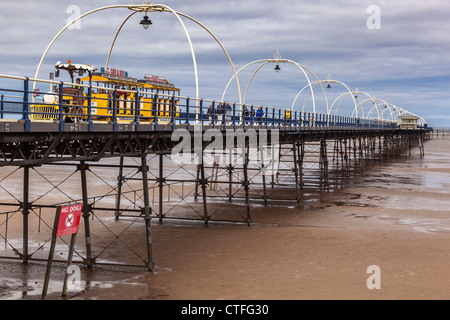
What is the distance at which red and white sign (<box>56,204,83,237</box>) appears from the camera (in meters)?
14.3

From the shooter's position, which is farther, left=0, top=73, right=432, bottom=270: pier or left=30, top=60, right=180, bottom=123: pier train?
left=30, top=60, right=180, bottom=123: pier train

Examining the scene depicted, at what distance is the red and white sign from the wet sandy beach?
6.80 ft

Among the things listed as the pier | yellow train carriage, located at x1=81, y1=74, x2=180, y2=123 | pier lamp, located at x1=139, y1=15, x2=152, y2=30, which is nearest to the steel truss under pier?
the pier

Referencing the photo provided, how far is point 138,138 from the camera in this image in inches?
724

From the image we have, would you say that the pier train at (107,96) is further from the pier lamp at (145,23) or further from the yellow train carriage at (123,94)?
the pier lamp at (145,23)

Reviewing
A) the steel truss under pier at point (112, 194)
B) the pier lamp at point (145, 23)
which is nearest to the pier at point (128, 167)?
the steel truss under pier at point (112, 194)

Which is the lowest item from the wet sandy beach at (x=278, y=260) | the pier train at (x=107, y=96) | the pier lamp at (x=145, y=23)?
the wet sandy beach at (x=278, y=260)

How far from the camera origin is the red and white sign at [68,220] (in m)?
14.3

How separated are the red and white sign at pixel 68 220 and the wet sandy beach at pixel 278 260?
2071mm

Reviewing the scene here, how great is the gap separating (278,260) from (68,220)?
7.89m

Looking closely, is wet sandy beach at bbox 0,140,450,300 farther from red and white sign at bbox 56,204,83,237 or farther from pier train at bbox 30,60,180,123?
pier train at bbox 30,60,180,123

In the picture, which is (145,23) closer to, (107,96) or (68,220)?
(107,96)
